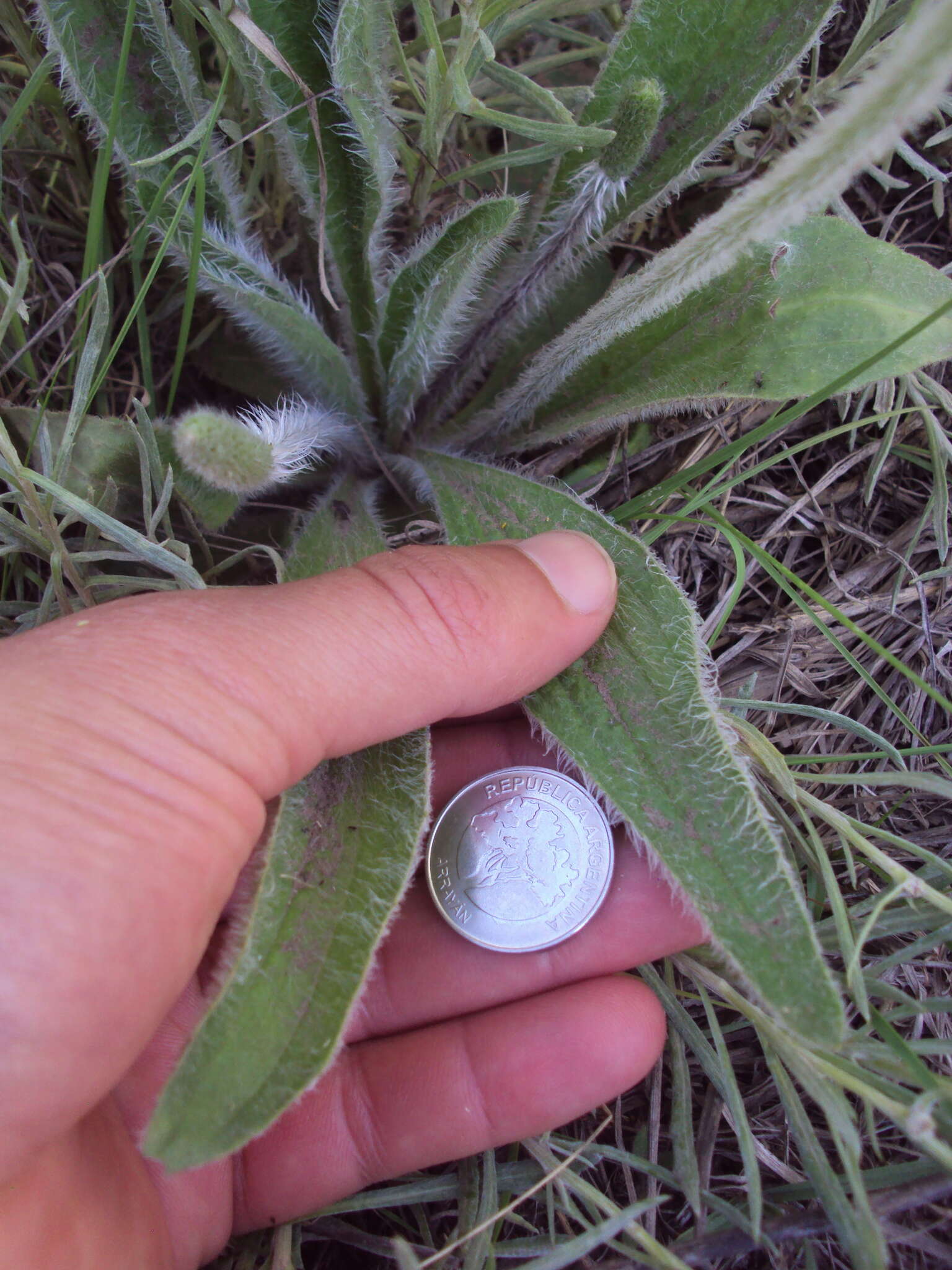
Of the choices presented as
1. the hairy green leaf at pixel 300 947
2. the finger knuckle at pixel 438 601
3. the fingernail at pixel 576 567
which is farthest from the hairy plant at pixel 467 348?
the finger knuckle at pixel 438 601

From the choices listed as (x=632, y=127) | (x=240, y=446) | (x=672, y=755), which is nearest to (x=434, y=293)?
(x=632, y=127)

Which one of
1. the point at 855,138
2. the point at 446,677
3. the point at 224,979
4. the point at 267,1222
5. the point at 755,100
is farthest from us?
the point at 267,1222

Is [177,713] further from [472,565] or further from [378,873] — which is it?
[472,565]

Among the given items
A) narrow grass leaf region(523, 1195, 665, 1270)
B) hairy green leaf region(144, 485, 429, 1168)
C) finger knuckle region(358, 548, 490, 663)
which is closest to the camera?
hairy green leaf region(144, 485, 429, 1168)

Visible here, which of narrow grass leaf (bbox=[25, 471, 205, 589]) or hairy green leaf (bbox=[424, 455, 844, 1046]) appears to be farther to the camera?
narrow grass leaf (bbox=[25, 471, 205, 589])

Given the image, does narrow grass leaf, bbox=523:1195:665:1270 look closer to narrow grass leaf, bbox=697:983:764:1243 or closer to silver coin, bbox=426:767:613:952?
narrow grass leaf, bbox=697:983:764:1243

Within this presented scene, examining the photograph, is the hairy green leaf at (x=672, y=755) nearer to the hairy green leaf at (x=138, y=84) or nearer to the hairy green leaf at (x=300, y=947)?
the hairy green leaf at (x=300, y=947)

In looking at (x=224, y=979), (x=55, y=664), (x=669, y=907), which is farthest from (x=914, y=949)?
(x=55, y=664)

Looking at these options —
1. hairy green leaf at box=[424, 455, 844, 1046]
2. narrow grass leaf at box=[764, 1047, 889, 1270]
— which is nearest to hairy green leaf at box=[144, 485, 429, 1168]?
hairy green leaf at box=[424, 455, 844, 1046]
